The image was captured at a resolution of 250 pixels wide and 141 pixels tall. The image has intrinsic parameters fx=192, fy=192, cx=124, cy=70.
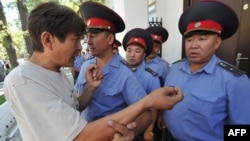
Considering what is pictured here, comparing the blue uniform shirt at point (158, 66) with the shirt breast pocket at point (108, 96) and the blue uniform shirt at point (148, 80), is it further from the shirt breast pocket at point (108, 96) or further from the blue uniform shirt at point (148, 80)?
the shirt breast pocket at point (108, 96)

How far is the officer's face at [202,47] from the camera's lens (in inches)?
63.2

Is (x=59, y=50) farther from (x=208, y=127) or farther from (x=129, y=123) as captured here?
(x=208, y=127)

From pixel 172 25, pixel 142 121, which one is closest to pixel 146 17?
pixel 172 25

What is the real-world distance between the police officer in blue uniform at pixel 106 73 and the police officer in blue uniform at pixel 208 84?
414mm

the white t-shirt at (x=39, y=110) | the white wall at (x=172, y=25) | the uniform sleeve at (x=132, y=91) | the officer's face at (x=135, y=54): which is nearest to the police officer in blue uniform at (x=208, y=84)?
the uniform sleeve at (x=132, y=91)

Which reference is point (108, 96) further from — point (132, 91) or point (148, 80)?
point (148, 80)

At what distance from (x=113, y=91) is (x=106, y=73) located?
172 millimetres

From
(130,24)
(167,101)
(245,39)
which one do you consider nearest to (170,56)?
(130,24)

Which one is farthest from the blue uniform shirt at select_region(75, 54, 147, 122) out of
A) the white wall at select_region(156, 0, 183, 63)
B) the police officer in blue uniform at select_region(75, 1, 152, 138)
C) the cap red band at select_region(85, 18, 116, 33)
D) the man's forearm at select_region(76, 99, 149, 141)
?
the white wall at select_region(156, 0, 183, 63)

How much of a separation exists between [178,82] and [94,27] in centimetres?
90

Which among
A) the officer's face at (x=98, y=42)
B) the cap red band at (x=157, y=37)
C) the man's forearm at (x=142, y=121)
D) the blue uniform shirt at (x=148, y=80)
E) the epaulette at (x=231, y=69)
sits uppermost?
the officer's face at (x=98, y=42)

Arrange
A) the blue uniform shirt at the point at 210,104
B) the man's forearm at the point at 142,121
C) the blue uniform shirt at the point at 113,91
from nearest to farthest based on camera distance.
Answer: the man's forearm at the point at 142,121
the blue uniform shirt at the point at 210,104
the blue uniform shirt at the point at 113,91

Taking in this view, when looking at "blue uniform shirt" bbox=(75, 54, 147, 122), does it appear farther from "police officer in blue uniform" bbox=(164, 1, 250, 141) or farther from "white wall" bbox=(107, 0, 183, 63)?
"white wall" bbox=(107, 0, 183, 63)

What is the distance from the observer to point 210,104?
4.86 feet
